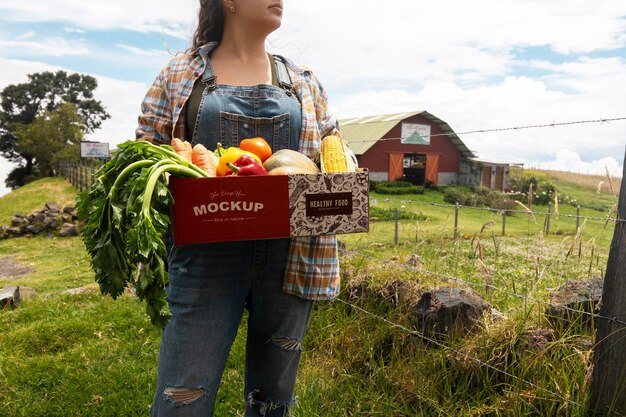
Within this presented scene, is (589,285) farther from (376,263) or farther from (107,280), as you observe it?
(107,280)

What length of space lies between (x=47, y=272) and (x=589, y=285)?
9224 mm

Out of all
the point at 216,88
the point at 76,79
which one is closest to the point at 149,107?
the point at 216,88

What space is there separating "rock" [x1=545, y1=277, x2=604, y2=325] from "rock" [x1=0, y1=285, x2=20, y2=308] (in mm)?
5645

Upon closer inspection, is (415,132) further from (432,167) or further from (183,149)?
(183,149)

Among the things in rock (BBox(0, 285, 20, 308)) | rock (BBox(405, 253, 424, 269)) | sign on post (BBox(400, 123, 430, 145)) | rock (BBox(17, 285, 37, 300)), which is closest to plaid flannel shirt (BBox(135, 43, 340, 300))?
rock (BBox(405, 253, 424, 269))

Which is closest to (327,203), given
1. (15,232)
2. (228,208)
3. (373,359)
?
(228,208)

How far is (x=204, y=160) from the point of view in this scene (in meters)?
1.75

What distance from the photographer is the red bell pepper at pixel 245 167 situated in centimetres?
168

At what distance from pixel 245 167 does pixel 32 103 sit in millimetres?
51353

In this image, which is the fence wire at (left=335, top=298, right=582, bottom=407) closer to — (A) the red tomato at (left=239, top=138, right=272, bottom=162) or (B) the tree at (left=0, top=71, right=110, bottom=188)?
(A) the red tomato at (left=239, top=138, right=272, bottom=162)

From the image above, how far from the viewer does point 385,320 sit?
130 inches

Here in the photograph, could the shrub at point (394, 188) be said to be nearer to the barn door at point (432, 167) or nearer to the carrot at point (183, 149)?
the barn door at point (432, 167)

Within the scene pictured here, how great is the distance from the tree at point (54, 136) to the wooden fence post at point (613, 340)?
40.3 m

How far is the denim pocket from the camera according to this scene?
1963mm
